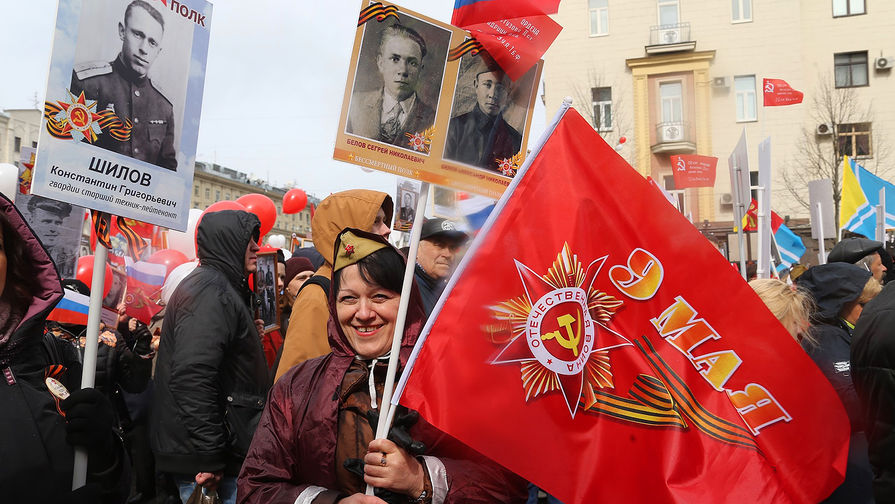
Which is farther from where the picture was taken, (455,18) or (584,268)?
(455,18)

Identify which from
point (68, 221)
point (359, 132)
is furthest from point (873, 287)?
point (68, 221)

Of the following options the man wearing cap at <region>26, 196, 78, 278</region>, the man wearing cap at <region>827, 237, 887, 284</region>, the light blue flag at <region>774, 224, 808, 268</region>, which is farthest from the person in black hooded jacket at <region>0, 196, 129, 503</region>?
the light blue flag at <region>774, 224, 808, 268</region>

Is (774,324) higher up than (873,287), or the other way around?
(873,287)

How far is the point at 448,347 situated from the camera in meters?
2.23

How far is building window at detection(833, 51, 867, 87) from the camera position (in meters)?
28.5

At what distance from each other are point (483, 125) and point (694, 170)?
14.5 metres

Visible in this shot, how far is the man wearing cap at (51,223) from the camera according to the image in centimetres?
560

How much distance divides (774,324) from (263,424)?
5.90 ft

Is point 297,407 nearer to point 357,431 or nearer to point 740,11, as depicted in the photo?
point 357,431

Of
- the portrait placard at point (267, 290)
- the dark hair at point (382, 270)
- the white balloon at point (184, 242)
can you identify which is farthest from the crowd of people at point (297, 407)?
the white balloon at point (184, 242)

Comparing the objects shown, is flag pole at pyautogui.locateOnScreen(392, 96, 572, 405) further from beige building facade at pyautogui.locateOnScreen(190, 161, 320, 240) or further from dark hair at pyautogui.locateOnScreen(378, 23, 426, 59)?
beige building facade at pyautogui.locateOnScreen(190, 161, 320, 240)

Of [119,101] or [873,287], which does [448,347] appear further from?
[873,287]

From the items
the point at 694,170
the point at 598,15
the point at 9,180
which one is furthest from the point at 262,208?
the point at 598,15

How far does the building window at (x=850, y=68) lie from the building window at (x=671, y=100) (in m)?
5.99
